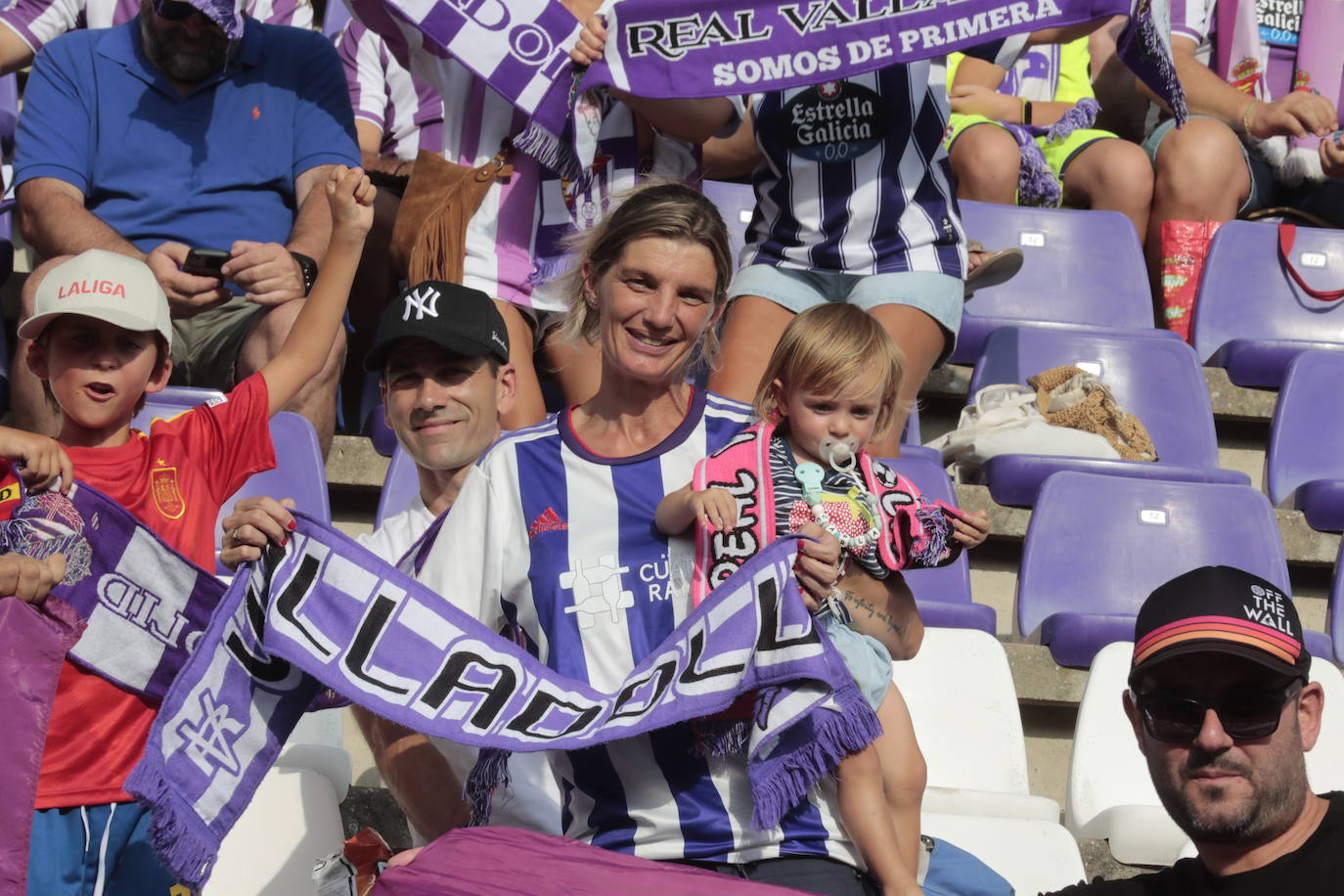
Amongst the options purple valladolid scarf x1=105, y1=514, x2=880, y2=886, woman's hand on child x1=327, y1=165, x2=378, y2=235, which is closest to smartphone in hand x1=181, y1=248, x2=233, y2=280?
woman's hand on child x1=327, y1=165, x2=378, y2=235

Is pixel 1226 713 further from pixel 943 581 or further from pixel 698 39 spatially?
pixel 698 39

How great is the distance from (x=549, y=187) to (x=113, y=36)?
1.37m

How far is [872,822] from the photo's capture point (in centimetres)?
236

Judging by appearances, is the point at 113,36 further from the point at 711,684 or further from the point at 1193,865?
the point at 1193,865

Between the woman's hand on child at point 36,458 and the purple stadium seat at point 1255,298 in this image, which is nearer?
the woman's hand on child at point 36,458

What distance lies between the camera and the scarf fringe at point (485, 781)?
2.51m

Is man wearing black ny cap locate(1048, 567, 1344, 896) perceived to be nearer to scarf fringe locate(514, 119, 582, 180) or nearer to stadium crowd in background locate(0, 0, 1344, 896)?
stadium crowd in background locate(0, 0, 1344, 896)

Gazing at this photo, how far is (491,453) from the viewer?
8.51ft

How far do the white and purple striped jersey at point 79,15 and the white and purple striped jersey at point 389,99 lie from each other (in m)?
0.23

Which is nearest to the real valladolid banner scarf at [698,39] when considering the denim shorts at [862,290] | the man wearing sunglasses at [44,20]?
the denim shorts at [862,290]

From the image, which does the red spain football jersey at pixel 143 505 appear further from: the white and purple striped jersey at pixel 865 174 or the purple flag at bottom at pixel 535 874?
the white and purple striped jersey at pixel 865 174

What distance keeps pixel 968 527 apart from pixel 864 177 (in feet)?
5.96

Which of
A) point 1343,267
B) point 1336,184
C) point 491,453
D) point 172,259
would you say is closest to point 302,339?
point 491,453

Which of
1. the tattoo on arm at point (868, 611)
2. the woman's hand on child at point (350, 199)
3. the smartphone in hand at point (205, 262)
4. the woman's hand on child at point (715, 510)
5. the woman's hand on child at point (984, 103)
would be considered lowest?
the tattoo on arm at point (868, 611)
